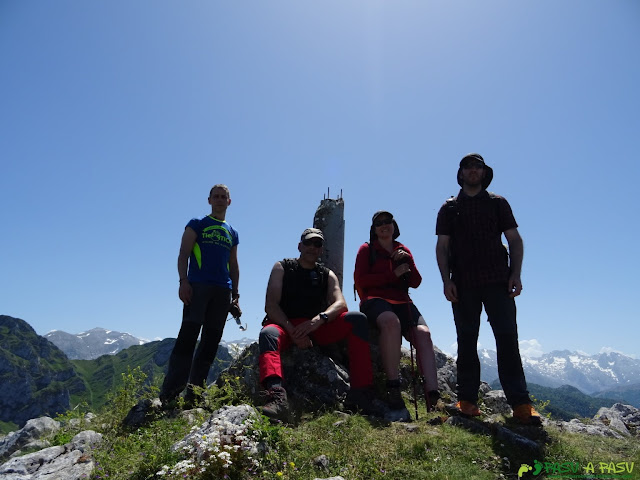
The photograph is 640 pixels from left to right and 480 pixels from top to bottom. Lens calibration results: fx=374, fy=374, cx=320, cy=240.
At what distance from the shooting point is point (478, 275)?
6.12 m

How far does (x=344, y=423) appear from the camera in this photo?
17.5ft

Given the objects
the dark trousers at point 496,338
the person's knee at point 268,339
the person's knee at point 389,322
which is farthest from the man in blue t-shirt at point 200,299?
the dark trousers at point 496,338

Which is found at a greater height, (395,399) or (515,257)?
(515,257)

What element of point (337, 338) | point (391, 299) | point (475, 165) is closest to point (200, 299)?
point (337, 338)

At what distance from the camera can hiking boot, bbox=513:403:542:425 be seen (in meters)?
5.52

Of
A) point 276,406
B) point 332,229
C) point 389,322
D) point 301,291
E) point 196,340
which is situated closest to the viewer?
point 276,406

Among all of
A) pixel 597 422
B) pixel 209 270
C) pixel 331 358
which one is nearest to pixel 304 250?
pixel 209 270

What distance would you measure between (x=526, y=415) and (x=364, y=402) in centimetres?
241

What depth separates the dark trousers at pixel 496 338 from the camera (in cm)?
582

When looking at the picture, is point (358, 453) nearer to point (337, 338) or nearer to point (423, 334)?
point (337, 338)

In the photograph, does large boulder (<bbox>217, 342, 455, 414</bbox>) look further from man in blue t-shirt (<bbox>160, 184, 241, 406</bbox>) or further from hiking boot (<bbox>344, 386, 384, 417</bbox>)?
man in blue t-shirt (<bbox>160, 184, 241, 406</bbox>)

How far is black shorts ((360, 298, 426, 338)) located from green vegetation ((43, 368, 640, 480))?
1.76 metres

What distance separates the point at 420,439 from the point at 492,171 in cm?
468

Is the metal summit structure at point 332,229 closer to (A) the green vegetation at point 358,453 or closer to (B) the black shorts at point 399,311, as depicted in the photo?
(B) the black shorts at point 399,311
